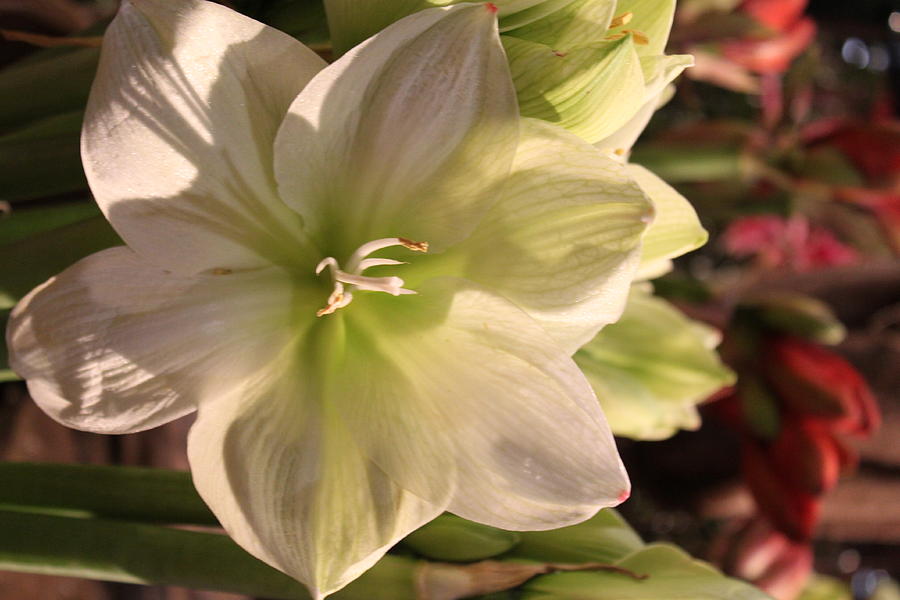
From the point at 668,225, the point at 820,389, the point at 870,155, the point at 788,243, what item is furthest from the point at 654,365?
the point at 788,243

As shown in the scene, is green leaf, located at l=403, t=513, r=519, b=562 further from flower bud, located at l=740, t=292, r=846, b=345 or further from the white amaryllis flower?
flower bud, located at l=740, t=292, r=846, b=345

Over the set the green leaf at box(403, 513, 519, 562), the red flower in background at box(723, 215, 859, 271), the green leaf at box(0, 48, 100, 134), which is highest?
the green leaf at box(0, 48, 100, 134)

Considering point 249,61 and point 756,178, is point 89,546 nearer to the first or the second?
point 249,61

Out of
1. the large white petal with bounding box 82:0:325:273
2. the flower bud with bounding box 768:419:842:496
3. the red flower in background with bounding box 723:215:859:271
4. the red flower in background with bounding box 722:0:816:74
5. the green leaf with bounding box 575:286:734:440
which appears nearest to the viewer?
the large white petal with bounding box 82:0:325:273

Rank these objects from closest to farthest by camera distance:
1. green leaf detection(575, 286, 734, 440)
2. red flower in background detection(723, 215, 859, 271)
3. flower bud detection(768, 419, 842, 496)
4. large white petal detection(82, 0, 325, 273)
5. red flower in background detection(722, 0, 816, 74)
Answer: large white petal detection(82, 0, 325, 273) → green leaf detection(575, 286, 734, 440) → flower bud detection(768, 419, 842, 496) → red flower in background detection(722, 0, 816, 74) → red flower in background detection(723, 215, 859, 271)

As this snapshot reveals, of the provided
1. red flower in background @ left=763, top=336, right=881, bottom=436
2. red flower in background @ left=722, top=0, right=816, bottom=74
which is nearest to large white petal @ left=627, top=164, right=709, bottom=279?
red flower in background @ left=763, top=336, right=881, bottom=436

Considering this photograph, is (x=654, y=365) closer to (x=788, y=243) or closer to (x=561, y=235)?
(x=561, y=235)
